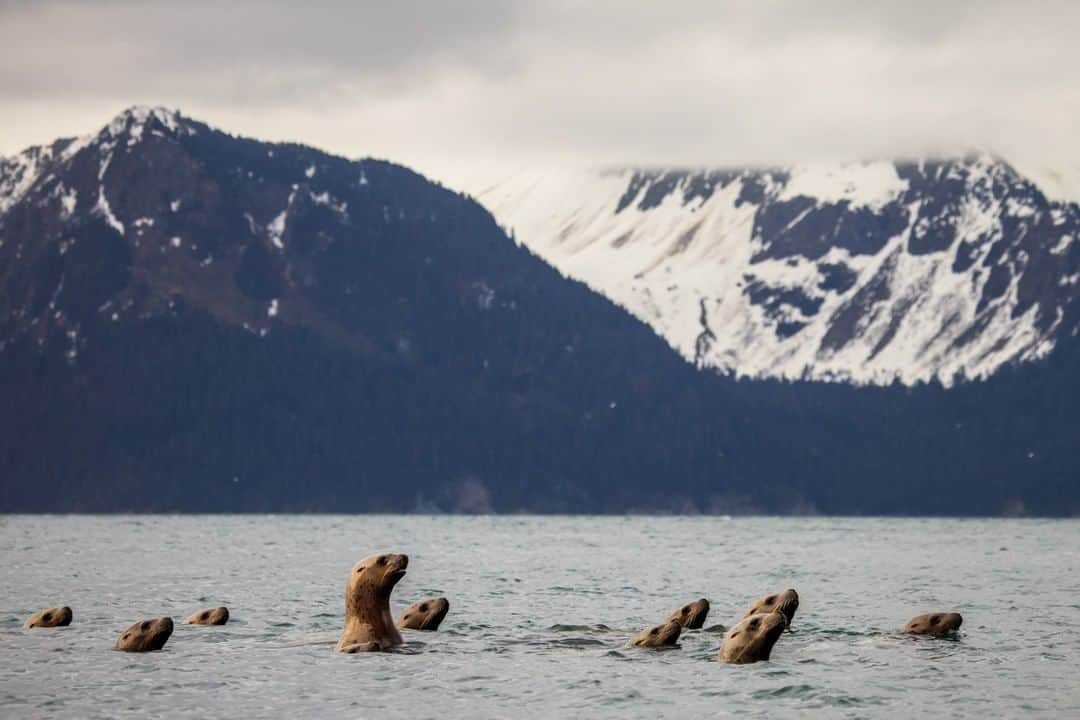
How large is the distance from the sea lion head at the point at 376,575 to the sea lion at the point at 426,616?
37.1 ft

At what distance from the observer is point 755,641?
220 feet

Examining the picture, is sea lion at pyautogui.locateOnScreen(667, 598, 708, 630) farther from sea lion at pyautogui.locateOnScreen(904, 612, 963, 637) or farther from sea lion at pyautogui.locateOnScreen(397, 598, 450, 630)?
sea lion at pyautogui.locateOnScreen(397, 598, 450, 630)

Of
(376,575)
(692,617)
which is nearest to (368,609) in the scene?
(376,575)

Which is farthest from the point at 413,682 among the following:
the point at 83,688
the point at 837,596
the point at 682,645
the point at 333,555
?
the point at 333,555

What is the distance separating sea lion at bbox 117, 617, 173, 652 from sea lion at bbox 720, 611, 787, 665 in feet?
58.9

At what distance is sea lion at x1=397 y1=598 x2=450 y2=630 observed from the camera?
77.9m

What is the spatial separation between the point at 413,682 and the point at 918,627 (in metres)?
23.5

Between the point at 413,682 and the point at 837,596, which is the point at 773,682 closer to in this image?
the point at 413,682

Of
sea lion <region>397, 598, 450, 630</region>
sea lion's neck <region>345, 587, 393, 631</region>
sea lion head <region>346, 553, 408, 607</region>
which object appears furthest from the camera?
sea lion <region>397, 598, 450, 630</region>

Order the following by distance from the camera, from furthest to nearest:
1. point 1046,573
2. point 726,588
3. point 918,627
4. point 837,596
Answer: point 1046,573, point 726,588, point 837,596, point 918,627

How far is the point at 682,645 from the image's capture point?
72.7 m

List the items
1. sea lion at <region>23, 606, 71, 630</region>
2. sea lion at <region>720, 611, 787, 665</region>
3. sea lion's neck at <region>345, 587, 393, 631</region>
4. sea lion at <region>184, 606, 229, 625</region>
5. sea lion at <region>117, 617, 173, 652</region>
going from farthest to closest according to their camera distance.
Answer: sea lion at <region>184, 606, 229, 625</region> → sea lion at <region>23, 606, 71, 630</region> → sea lion at <region>117, 617, 173, 652</region> → sea lion's neck at <region>345, 587, 393, 631</region> → sea lion at <region>720, 611, 787, 665</region>

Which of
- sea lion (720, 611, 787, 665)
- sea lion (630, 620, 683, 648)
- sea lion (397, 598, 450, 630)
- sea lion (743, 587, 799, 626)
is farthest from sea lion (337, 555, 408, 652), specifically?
sea lion (743, 587, 799, 626)

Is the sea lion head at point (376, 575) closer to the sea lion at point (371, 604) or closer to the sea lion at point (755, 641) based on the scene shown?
the sea lion at point (371, 604)
